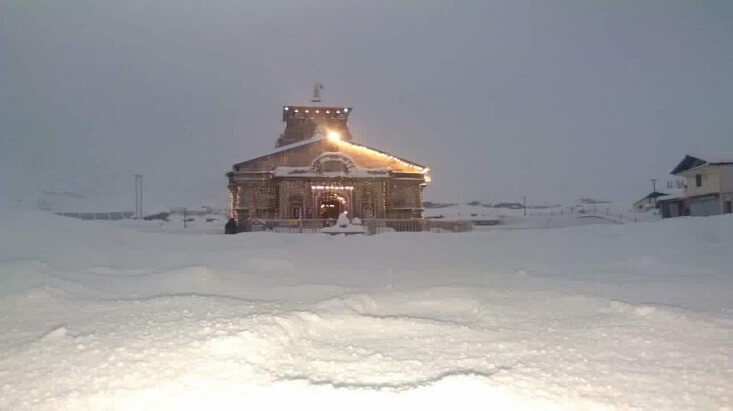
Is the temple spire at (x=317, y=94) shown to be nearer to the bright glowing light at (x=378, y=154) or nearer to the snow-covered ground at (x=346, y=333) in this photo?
the bright glowing light at (x=378, y=154)

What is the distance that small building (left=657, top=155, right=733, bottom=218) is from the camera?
34625 mm

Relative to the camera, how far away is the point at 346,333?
213 inches

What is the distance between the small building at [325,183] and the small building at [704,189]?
2164 cm

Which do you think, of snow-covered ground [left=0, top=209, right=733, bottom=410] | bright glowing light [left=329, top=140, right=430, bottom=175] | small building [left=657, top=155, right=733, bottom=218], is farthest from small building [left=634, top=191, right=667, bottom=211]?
snow-covered ground [left=0, top=209, right=733, bottom=410]

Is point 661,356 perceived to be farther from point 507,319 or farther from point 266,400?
point 266,400

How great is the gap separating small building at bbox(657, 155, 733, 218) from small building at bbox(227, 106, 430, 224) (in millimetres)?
21644

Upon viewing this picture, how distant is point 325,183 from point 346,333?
22969 mm

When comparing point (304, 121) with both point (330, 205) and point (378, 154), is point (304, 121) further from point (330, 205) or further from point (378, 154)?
point (330, 205)

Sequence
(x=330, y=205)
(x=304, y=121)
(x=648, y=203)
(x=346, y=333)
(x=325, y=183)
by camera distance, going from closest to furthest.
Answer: (x=346, y=333) < (x=325, y=183) < (x=330, y=205) < (x=304, y=121) < (x=648, y=203)

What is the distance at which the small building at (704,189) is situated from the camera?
3462cm

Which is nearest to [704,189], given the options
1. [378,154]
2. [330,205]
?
[378,154]

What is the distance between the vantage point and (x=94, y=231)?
12172 millimetres

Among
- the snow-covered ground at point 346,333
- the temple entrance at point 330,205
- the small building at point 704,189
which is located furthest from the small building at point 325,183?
the small building at point 704,189

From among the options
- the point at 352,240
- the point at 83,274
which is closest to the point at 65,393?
the point at 83,274
